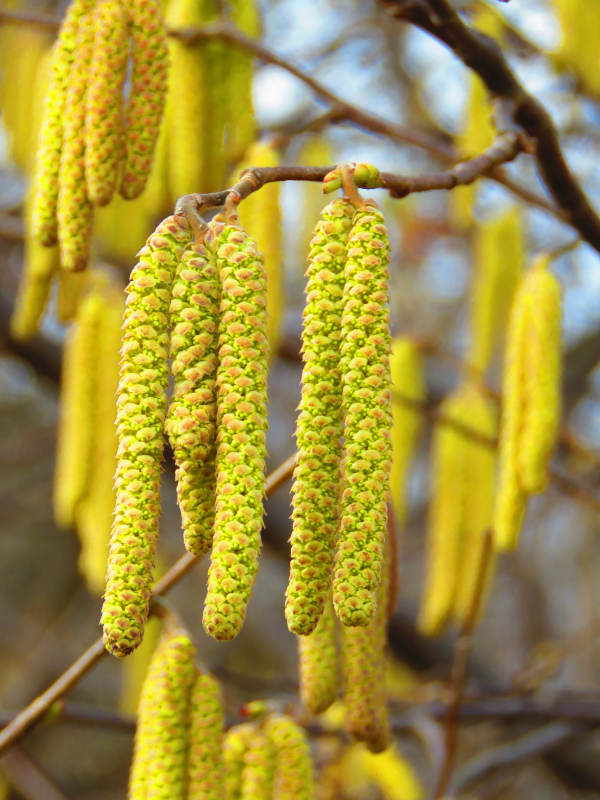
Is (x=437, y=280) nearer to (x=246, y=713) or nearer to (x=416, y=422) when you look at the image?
Result: (x=416, y=422)

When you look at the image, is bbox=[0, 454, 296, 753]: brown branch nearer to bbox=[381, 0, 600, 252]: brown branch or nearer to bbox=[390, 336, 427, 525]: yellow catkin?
bbox=[381, 0, 600, 252]: brown branch

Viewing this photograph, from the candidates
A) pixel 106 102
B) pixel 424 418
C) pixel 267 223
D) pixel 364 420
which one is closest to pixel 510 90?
pixel 267 223

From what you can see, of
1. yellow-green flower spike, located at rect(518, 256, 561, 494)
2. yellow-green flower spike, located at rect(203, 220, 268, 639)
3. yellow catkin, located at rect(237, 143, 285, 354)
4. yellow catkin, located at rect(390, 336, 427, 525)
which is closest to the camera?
yellow-green flower spike, located at rect(203, 220, 268, 639)

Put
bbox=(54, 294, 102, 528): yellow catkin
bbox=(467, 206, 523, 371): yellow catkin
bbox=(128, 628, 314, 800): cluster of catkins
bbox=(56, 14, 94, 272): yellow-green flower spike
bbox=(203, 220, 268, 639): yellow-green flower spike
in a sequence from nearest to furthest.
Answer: bbox=(203, 220, 268, 639): yellow-green flower spike → bbox=(128, 628, 314, 800): cluster of catkins → bbox=(56, 14, 94, 272): yellow-green flower spike → bbox=(54, 294, 102, 528): yellow catkin → bbox=(467, 206, 523, 371): yellow catkin

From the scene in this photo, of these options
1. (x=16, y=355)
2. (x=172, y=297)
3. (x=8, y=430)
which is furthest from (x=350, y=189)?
(x=8, y=430)

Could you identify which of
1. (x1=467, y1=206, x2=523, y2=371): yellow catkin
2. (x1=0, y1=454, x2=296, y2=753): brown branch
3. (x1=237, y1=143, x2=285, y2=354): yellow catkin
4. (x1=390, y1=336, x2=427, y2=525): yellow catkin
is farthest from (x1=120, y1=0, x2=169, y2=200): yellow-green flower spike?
(x1=467, y1=206, x2=523, y2=371): yellow catkin

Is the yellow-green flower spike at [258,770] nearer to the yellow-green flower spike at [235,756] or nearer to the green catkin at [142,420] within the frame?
the yellow-green flower spike at [235,756]
